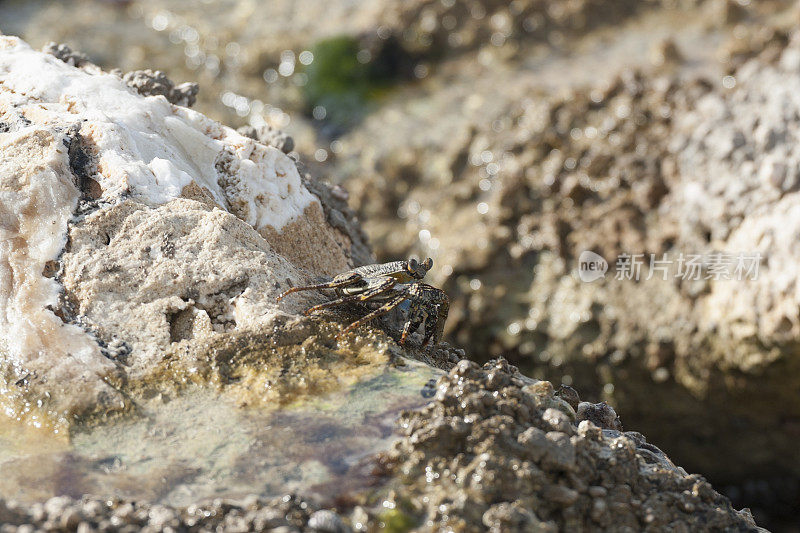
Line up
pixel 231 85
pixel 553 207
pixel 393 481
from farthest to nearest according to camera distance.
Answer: pixel 231 85 < pixel 553 207 < pixel 393 481

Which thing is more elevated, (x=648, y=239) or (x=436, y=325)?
(x=648, y=239)

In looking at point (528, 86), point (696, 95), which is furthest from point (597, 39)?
point (696, 95)

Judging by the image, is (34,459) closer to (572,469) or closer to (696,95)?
(572,469)

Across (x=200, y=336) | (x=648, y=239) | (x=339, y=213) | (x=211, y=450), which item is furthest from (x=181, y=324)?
(x=648, y=239)

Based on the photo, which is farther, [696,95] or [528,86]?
[528,86]

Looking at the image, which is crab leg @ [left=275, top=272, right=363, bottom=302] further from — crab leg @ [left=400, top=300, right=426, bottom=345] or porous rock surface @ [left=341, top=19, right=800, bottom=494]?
porous rock surface @ [left=341, top=19, right=800, bottom=494]

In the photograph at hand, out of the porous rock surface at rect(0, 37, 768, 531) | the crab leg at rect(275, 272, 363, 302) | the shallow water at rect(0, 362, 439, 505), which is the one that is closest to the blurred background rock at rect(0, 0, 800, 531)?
the porous rock surface at rect(0, 37, 768, 531)

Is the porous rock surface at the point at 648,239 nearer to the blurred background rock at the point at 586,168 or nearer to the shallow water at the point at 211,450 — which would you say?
the blurred background rock at the point at 586,168

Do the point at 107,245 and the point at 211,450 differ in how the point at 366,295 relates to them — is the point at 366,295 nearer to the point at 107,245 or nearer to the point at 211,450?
the point at 211,450
